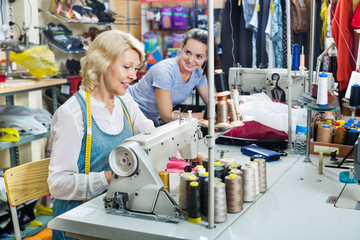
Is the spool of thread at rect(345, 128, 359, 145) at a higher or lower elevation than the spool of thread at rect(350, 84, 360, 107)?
lower

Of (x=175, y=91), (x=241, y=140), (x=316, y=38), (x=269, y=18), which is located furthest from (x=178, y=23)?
(x=241, y=140)

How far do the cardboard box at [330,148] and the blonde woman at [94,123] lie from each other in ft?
3.05

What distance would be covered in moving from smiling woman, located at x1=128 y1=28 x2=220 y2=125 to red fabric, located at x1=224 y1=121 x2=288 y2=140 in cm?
47

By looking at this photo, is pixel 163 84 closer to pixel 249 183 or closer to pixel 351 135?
pixel 351 135

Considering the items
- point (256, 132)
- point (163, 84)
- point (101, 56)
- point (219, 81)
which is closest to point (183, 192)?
point (219, 81)

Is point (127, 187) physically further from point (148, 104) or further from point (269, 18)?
point (269, 18)

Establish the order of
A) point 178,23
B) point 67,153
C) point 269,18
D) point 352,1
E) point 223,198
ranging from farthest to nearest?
point 178,23
point 269,18
point 352,1
point 67,153
point 223,198

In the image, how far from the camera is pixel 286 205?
5.32ft

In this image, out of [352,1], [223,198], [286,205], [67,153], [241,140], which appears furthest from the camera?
[352,1]

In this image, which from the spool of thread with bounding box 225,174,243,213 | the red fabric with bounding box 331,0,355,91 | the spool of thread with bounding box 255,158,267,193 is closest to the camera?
the spool of thread with bounding box 225,174,243,213

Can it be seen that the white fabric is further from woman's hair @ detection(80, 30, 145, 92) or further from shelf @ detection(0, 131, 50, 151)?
shelf @ detection(0, 131, 50, 151)

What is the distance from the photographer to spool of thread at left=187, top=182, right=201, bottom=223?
1433mm

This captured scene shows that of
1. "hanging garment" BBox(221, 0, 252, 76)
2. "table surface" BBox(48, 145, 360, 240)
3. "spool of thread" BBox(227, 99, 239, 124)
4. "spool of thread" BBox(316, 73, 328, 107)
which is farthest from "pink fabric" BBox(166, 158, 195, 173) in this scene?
"hanging garment" BBox(221, 0, 252, 76)

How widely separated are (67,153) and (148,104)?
127 cm
